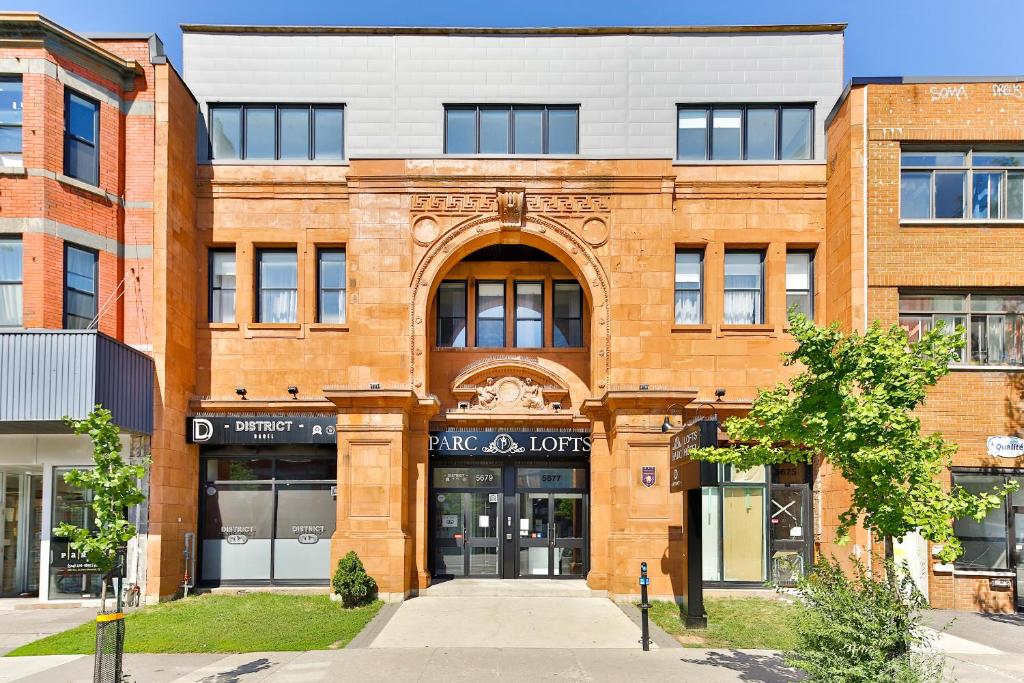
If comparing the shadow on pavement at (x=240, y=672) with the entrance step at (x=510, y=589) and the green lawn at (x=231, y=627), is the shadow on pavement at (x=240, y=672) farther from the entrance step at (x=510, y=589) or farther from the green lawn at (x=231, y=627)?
the entrance step at (x=510, y=589)

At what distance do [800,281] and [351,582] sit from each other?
1351cm

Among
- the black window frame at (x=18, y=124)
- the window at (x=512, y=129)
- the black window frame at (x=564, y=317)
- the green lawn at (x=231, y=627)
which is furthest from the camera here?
the black window frame at (x=564, y=317)

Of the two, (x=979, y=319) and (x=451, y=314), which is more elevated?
(x=451, y=314)

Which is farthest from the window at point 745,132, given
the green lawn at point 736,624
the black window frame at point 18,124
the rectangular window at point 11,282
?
the rectangular window at point 11,282

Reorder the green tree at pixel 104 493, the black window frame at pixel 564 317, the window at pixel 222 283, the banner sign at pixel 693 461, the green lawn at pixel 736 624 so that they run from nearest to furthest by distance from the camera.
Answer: the green tree at pixel 104 493 < the banner sign at pixel 693 461 < the green lawn at pixel 736 624 < the window at pixel 222 283 < the black window frame at pixel 564 317

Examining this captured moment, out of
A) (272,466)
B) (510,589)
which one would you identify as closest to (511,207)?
(272,466)

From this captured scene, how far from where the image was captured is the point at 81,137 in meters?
18.0

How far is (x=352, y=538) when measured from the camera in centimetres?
1856

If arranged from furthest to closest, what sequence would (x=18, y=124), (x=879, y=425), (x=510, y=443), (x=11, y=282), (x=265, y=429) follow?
(x=510, y=443) < (x=265, y=429) < (x=18, y=124) < (x=11, y=282) < (x=879, y=425)

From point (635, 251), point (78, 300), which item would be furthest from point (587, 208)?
point (78, 300)

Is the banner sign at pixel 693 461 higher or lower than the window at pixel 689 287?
lower

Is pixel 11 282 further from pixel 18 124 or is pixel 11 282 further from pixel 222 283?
pixel 222 283

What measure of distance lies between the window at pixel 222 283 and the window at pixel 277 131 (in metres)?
2.66

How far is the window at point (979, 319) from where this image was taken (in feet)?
61.2
